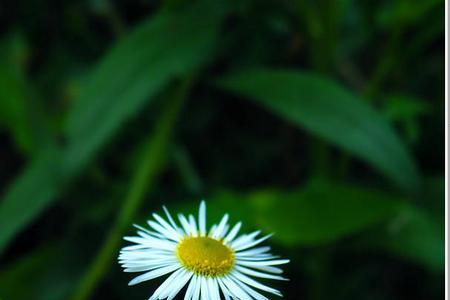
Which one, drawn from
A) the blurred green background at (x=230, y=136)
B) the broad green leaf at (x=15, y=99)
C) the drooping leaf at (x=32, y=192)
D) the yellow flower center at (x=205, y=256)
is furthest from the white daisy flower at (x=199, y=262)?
the broad green leaf at (x=15, y=99)

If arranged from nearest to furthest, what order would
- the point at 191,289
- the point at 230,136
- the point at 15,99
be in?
the point at 191,289 < the point at 15,99 < the point at 230,136

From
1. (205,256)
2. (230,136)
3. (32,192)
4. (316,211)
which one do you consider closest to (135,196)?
(32,192)

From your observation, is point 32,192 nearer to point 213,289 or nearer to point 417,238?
point 417,238

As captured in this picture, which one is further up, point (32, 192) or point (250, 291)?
point (32, 192)

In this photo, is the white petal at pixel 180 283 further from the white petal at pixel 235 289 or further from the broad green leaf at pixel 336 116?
the broad green leaf at pixel 336 116

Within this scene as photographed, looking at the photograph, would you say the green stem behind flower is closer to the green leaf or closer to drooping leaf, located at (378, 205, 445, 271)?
the green leaf

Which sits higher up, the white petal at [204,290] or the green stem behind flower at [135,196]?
the green stem behind flower at [135,196]

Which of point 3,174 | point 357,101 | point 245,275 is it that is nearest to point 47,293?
point 3,174
